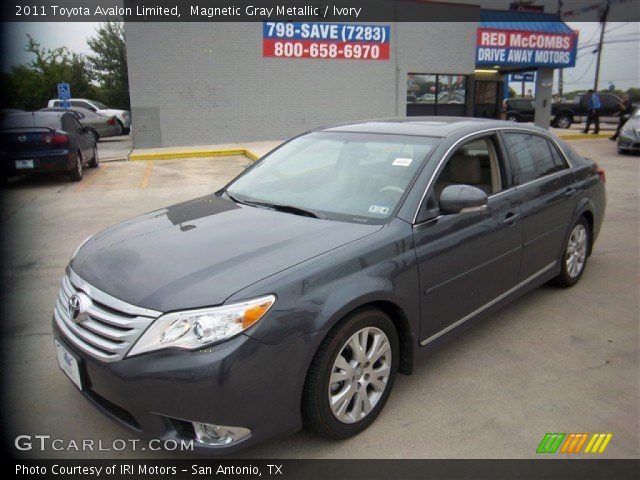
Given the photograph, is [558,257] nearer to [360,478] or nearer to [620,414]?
[620,414]

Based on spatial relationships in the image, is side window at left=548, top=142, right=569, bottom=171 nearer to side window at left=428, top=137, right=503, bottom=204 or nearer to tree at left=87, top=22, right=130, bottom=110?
side window at left=428, top=137, right=503, bottom=204

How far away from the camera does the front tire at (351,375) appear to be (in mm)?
2498

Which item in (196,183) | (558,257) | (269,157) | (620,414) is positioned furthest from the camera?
(196,183)

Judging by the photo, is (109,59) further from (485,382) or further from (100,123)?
(485,382)

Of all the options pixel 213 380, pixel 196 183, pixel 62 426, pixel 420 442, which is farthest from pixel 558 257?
pixel 196 183

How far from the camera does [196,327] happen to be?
2.23 metres

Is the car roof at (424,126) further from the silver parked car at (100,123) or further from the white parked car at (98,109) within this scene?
the white parked car at (98,109)

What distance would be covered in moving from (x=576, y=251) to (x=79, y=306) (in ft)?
13.8

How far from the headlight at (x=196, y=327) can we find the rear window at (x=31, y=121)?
32.5 feet

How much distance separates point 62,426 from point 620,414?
315 centimetres

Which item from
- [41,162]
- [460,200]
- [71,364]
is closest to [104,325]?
[71,364]

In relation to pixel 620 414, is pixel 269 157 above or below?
above

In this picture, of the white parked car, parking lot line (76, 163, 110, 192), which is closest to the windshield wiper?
parking lot line (76, 163, 110, 192)

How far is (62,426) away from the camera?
2861mm
